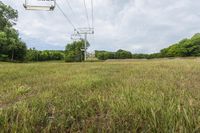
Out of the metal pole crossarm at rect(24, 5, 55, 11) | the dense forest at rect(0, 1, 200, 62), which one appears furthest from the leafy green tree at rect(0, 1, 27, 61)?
the metal pole crossarm at rect(24, 5, 55, 11)

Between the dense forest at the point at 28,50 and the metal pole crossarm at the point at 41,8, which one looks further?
the dense forest at the point at 28,50

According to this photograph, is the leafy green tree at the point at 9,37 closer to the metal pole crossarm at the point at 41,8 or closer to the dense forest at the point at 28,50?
the dense forest at the point at 28,50

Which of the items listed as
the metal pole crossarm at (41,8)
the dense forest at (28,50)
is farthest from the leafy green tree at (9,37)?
the metal pole crossarm at (41,8)

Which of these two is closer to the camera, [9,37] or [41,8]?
[41,8]

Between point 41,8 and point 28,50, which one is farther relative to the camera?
point 28,50

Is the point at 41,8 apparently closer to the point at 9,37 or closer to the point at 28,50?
the point at 9,37

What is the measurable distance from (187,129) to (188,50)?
88.1 m

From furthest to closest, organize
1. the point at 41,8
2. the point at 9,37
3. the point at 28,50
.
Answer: the point at 28,50, the point at 9,37, the point at 41,8

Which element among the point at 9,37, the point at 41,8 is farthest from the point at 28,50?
the point at 41,8

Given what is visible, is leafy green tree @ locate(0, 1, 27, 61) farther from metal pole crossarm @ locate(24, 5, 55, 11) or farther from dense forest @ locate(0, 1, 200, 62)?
metal pole crossarm @ locate(24, 5, 55, 11)

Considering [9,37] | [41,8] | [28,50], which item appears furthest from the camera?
[28,50]

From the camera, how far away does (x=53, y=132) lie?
183 centimetres

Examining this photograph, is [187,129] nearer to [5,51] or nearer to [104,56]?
[5,51]

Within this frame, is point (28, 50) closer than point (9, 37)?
No
